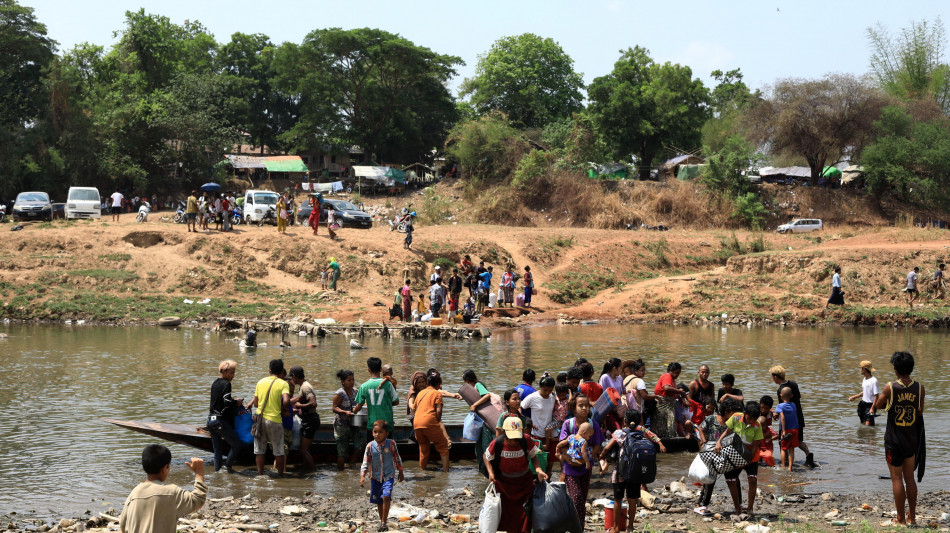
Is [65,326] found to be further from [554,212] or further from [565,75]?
[565,75]

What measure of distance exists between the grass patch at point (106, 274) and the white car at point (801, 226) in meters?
34.2

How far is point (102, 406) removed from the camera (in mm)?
16594

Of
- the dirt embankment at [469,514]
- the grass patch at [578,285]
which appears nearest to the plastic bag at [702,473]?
the dirt embankment at [469,514]

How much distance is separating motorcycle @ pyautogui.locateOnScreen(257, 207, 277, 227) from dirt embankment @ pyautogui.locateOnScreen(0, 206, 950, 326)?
6.86 feet

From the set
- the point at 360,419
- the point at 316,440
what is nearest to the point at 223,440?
the point at 316,440

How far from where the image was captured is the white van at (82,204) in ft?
138

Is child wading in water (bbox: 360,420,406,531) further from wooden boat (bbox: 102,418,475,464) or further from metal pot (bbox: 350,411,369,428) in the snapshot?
wooden boat (bbox: 102,418,475,464)

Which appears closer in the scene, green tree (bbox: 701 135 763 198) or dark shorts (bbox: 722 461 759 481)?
dark shorts (bbox: 722 461 759 481)

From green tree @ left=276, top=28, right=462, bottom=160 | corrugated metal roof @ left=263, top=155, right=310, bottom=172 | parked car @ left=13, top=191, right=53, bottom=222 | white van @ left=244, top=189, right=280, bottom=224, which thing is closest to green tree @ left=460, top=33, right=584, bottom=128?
green tree @ left=276, top=28, right=462, bottom=160

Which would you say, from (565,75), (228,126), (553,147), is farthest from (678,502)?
(565,75)

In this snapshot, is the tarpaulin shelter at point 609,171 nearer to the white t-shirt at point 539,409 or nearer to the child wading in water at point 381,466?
the white t-shirt at point 539,409

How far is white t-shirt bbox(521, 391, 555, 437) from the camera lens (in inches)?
398

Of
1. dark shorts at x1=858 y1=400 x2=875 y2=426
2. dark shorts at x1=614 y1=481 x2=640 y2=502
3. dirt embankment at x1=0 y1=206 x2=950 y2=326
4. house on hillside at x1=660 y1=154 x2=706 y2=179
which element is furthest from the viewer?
house on hillside at x1=660 y1=154 x2=706 y2=179

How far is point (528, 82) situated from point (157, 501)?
215 ft
